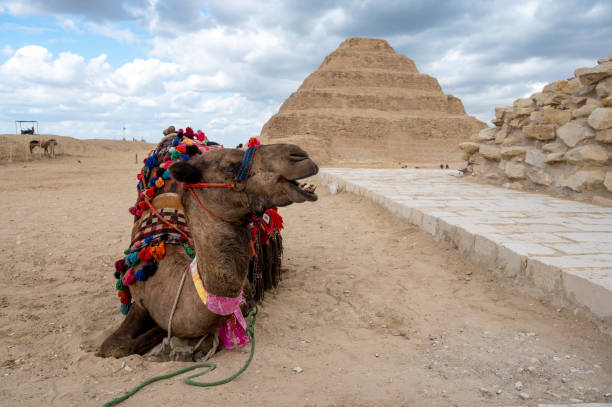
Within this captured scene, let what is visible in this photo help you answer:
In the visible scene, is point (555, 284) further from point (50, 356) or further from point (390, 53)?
point (390, 53)

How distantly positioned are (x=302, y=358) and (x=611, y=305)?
1917 mm

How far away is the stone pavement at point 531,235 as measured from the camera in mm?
2848

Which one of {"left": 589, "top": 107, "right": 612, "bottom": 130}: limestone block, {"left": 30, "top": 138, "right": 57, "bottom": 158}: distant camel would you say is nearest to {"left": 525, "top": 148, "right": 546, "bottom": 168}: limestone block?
{"left": 589, "top": 107, "right": 612, "bottom": 130}: limestone block

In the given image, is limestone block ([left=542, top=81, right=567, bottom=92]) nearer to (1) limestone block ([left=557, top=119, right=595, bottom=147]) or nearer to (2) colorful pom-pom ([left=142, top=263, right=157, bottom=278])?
(1) limestone block ([left=557, top=119, right=595, bottom=147])

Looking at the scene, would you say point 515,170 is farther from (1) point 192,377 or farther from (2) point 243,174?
(1) point 192,377

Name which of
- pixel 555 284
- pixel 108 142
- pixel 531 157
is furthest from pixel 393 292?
pixel 108 142

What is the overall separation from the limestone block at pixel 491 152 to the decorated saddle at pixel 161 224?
6.36 metres

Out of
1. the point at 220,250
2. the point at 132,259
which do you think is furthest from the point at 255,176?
the point at 132,259

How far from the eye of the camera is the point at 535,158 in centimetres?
725

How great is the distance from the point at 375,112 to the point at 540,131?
41.7 metres

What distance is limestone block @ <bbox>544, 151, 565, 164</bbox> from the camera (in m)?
6.64

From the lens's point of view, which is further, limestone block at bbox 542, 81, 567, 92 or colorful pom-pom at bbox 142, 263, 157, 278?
limestone block at bbox 542, 81, 567, 92

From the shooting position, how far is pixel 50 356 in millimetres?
2500

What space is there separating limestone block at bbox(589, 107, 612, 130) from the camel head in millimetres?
6011
